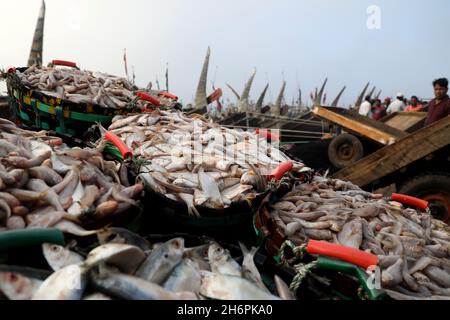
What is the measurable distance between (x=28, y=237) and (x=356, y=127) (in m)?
8.16

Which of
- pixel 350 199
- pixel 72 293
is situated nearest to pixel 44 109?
pixel 72 293

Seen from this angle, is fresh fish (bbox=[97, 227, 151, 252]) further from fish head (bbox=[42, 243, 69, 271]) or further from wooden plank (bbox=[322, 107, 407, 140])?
wooden plank (bbox=[322, 107, 407, 140])

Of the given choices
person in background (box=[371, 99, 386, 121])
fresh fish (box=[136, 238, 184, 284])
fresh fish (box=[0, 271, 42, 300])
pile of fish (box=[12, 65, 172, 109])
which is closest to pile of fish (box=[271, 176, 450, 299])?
fresh fish (box=[136, 238, 184, 284])

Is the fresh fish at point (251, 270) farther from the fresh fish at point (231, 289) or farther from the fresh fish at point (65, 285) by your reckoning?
the fresh fish at point (65, 285)

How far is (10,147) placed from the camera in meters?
2.58

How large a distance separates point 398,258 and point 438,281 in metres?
0.35

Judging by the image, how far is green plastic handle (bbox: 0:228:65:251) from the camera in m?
1.66

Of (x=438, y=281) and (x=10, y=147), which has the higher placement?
(x=10, y=147)

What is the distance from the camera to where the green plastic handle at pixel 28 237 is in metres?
1.66

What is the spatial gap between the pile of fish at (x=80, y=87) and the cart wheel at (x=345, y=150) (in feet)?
18.2

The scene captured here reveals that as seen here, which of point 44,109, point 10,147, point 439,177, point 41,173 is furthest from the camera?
point 439,177

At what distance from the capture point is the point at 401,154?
577cm

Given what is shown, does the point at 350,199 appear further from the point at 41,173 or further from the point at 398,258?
the point at 41,173

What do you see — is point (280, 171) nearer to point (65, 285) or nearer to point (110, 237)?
point (110, 237)
